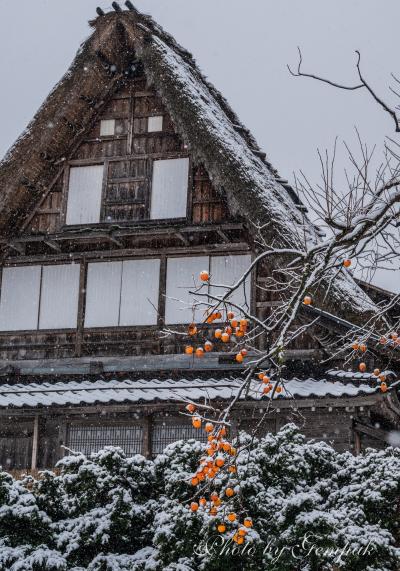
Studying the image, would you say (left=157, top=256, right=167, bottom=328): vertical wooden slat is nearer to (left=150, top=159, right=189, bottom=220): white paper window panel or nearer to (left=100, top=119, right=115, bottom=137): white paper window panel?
(left=150, top=159, right=189, bottom=220): white paper window panel

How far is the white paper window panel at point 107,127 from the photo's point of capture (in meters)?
13.8

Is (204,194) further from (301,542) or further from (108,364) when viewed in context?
(301,542)

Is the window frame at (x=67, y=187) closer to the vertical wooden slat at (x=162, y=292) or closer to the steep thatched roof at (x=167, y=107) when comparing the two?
the steep thatched roof at (x=167, y=107)

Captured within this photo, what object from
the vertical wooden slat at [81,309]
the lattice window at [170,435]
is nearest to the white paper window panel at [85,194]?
the vertical wooden slat at [81,309]

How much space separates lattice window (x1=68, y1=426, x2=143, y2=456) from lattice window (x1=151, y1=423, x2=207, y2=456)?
0.72ft

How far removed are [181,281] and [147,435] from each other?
2.27 meters

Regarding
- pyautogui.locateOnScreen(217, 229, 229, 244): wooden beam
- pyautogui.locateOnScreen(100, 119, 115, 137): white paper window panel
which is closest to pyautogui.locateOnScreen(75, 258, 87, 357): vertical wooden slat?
pyautogui.locateOnScreen(100, 119, 115, 137): white paper window panel

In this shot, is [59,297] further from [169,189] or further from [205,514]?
[205,514]

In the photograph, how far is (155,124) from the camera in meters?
13.6

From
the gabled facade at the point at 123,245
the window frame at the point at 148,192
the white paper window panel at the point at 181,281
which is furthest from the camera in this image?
the window frame at the point at 148,192

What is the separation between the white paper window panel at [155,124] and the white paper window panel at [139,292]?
2.02 metres

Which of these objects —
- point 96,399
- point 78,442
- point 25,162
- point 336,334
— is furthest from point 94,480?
point 25,162

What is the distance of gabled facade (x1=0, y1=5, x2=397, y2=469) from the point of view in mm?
12109

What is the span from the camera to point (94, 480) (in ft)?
32.0
